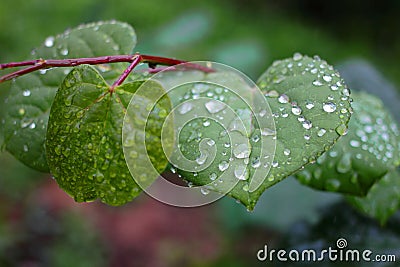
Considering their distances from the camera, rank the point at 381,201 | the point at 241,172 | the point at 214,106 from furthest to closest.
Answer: the point at 381,201 < the point at 214,106 < the point at 241,172

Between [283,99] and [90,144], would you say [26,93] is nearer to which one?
[90,144]

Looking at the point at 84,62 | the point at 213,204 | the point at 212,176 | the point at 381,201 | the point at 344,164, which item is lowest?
the point at 213,204

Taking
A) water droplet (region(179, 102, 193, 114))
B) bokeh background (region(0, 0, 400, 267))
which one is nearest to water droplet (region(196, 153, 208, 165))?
water droplet (region(179, 102, 193, 114))

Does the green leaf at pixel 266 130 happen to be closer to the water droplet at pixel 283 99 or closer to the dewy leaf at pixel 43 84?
the water droplet at pixel 283 99

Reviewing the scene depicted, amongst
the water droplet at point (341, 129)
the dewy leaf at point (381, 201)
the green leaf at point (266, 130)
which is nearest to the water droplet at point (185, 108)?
the green leaf at point (266, 130)

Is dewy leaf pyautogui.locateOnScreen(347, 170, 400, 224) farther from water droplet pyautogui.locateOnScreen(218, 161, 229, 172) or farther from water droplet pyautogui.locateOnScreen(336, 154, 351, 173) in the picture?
water droplet pyautogui.locateOnScreen(218, 161, 229, 172)

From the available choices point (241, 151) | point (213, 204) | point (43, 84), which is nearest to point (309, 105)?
point (241, 151)

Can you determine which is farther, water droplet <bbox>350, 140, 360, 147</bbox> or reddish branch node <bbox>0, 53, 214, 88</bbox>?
water droplet <bbox>350, 140, 360, 147</bbox>
